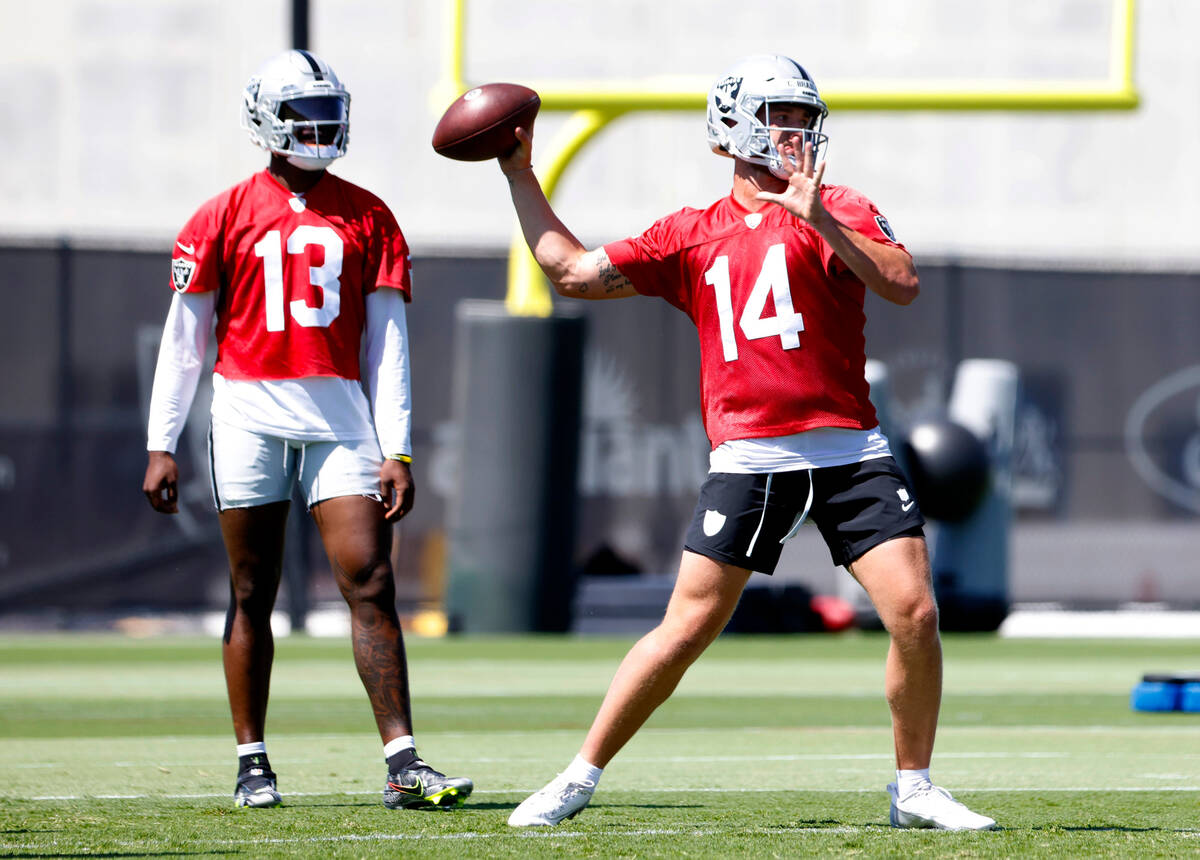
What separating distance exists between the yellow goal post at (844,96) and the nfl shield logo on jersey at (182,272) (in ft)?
24.7

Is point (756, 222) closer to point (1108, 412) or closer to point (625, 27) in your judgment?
point (1108, 412)

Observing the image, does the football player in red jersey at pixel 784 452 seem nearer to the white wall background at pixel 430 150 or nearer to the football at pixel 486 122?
the football at pixel 486 122

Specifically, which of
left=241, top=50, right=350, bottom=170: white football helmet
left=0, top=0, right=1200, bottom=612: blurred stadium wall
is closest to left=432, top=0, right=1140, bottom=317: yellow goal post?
left=0, top=0, right=1200, bottom=612: blurred stadium wall

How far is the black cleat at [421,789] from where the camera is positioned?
489 centimetres

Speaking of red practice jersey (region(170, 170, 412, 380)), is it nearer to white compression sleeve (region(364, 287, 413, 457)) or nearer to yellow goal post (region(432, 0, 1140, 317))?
white compression sleeve (region(364, 287, 413, 457))

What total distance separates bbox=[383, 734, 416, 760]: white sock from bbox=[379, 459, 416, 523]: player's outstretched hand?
57 centimetres

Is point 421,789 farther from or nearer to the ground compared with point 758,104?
nearer to the ground

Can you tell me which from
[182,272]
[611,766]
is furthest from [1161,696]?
[182,272]

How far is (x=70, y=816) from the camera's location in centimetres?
480

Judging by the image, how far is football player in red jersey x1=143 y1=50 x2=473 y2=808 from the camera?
201 inches

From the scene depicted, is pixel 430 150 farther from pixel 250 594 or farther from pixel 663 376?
pixel 250 594

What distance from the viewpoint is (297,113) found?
5.23 m

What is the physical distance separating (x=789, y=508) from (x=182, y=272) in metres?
1.73

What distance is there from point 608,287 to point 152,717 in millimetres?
3940
